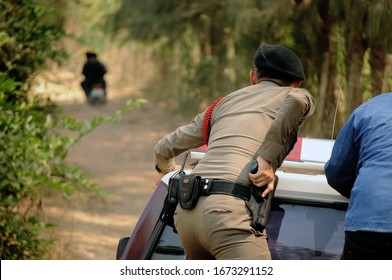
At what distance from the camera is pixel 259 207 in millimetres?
3475

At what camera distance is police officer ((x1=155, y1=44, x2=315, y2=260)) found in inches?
137

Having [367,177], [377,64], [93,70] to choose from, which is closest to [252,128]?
[367,177]

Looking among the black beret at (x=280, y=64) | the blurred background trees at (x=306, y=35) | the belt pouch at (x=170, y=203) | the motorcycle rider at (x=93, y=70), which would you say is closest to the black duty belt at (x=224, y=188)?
the belt pouch at (x=170, y=203)

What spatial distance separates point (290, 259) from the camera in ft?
11.5

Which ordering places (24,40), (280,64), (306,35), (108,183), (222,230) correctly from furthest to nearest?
(108,183) < (306,35) < (24,40) < (280,64) < (222,230)

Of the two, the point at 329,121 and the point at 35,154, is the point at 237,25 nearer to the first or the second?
the point at 329,121

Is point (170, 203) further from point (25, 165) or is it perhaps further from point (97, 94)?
point (97, 94)

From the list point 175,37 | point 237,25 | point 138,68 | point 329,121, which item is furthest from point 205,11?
point 138,68

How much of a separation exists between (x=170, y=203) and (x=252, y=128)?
459 millimetres

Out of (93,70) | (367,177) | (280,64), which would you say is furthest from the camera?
(93,70)

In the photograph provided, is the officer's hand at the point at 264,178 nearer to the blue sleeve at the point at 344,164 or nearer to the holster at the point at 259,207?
the holster at the point at 259,207

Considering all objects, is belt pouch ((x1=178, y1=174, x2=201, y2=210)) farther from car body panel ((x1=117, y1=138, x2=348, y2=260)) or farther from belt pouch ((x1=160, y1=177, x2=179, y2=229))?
car body panel ((x1=117, y1=138, x2=348, y2=260))

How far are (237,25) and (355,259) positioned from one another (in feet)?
32.6

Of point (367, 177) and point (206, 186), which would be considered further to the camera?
point (206, 186)
